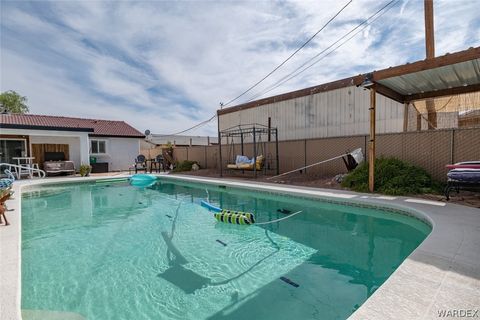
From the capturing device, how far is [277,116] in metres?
13.0

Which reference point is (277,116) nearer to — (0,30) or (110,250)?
(110,250)

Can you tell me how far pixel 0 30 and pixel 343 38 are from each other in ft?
41.9

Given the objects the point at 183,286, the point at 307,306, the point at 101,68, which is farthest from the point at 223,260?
the point at 101,68

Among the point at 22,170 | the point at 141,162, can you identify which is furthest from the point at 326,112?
the point at 22,170

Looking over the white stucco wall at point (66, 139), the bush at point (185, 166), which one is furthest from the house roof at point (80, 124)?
the bush at point (185, 166)

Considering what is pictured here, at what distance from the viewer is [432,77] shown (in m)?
6.10

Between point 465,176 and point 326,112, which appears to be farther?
point 326,112

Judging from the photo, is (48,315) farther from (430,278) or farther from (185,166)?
(185,166)

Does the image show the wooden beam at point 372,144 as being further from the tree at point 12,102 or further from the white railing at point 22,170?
the tree at point 12,102

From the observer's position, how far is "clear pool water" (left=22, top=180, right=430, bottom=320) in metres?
2.58

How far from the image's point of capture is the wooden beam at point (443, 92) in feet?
21.9

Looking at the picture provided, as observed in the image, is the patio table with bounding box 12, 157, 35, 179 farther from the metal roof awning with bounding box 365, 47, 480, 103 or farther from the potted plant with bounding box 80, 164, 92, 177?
the metal roof awning with bounding box 365, 47, 480, 103

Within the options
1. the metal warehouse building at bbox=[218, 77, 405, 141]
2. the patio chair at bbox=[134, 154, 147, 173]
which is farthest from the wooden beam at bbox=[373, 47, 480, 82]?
the patio chair at bbox=[134, 154, 147, 173]

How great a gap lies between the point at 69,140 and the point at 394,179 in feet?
57.1
